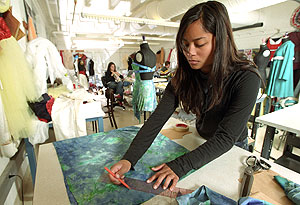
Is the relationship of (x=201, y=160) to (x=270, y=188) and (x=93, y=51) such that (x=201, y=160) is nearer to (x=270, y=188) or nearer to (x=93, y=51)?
(x=270, y=188)

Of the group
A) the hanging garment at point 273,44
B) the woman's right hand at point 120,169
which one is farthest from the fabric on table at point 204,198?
the hanging garment at point 273,44

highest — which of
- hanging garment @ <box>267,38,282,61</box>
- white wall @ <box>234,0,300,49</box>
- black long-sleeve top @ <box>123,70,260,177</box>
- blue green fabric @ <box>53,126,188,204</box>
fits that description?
white wall @ <box>234,0,300,49</box>

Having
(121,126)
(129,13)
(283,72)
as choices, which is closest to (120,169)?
(121,126)

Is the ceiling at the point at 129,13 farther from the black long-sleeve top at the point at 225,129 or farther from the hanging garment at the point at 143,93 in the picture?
the black long-sleeve top at the point at 225,129

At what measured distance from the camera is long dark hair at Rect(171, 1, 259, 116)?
0.74 m

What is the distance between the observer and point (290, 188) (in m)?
0.62

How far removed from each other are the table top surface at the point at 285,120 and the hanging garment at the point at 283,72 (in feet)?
5.97

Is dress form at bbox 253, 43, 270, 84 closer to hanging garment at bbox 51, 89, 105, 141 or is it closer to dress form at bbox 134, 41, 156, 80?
dress form at bbox 134, 41, 156, 80

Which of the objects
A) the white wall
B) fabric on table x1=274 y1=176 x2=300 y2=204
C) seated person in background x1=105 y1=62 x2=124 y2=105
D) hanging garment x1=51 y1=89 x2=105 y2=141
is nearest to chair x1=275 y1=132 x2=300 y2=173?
fabric on table x1=274 y1=176 x2=300 y2=204

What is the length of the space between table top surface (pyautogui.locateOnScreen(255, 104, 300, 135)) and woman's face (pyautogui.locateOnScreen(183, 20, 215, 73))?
99 cm

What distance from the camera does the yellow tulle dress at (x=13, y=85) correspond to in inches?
41.5

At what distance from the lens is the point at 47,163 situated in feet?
2.75

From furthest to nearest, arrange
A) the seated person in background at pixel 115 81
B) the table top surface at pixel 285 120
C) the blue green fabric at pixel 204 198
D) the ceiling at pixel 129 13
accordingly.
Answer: the seated person in background at pixel 115 81
the ceiling at pixel 129 13
the table top surface at pixel 285 120
the blue green fabric at pixel 204 198

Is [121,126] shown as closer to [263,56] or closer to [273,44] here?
[263,56]
